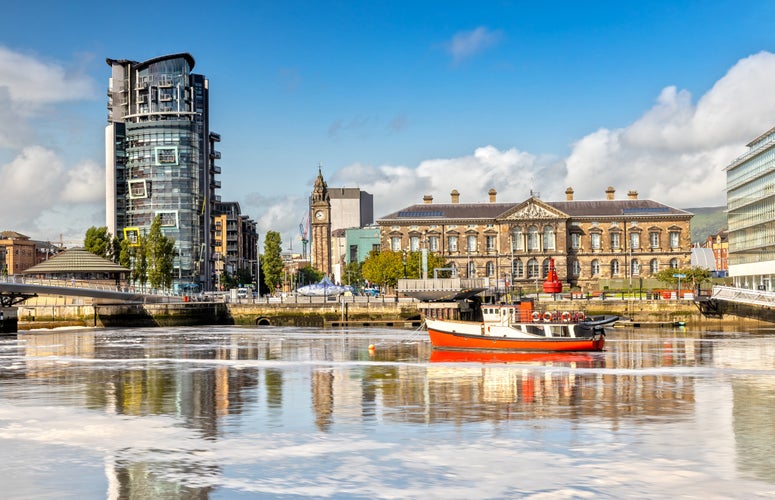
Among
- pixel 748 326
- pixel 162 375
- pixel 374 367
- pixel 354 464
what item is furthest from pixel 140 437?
pixel 748 326

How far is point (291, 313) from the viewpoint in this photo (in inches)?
5010

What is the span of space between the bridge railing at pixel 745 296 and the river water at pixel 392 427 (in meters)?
41.9

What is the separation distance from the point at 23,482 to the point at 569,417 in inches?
754

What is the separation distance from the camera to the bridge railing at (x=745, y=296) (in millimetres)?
99000

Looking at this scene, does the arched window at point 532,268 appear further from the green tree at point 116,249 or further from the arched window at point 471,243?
the green tree at point 116,249

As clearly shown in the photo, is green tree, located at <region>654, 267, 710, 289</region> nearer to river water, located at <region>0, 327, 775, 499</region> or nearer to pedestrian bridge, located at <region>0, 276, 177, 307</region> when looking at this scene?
pedestrian bridge, located at <region>0, 276, 177, 307</region>

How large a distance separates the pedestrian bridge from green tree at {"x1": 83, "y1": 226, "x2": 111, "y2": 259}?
33.2 metres

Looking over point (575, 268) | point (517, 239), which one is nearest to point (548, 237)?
point (517, 239)

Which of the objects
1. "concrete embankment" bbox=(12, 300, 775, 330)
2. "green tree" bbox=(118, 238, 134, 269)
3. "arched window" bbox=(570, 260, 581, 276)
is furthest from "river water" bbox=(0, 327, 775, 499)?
"arched window" bbox=(570, 260, 581, 276)

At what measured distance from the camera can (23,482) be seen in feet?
79.7

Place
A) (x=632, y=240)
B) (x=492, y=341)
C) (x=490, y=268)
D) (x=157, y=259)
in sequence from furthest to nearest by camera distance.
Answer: (x=490, y=268) < (x=632, y=240) < (x=157, y=259) < (x=492, y=341)

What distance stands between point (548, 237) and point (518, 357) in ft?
435

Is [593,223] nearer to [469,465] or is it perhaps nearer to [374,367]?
[374,367]

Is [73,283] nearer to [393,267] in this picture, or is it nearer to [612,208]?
[393,267]
